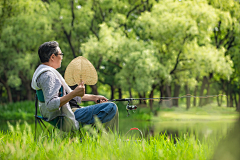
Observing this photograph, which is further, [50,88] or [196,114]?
[196,114]

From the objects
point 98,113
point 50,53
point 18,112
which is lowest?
point 18,112

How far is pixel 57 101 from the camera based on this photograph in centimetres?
272

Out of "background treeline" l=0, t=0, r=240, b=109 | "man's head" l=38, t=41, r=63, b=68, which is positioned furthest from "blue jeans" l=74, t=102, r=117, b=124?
"background treeline" l=0, t=0, r=240, b=109

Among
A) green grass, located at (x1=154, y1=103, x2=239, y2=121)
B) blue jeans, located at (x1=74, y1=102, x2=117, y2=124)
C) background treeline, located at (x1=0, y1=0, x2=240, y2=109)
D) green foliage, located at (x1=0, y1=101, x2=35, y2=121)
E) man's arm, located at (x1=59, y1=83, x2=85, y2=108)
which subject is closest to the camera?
man's arm, located at (x1=59, y1=83, x2=85, y2=108)

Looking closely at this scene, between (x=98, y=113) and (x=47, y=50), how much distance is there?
0.91 m

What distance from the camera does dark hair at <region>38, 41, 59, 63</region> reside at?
2.98 meters

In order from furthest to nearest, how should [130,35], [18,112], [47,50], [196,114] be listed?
[196,114] < [130,35] < [18,112] < [47,50]

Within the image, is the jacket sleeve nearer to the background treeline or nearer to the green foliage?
the background treeline

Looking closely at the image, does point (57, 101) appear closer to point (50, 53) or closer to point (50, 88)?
point (50, 88)

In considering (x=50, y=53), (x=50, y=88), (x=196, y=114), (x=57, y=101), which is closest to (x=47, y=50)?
(x=50, y=53)

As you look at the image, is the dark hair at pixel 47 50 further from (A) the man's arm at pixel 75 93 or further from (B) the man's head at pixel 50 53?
(A) the man's arm at pixel 75 93

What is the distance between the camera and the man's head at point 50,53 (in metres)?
2.99

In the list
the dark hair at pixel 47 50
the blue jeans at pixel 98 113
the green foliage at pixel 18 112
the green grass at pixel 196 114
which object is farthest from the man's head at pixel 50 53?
the green grass at pixel 196 114

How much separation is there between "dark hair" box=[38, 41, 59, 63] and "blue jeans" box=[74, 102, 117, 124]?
0.72 metres
